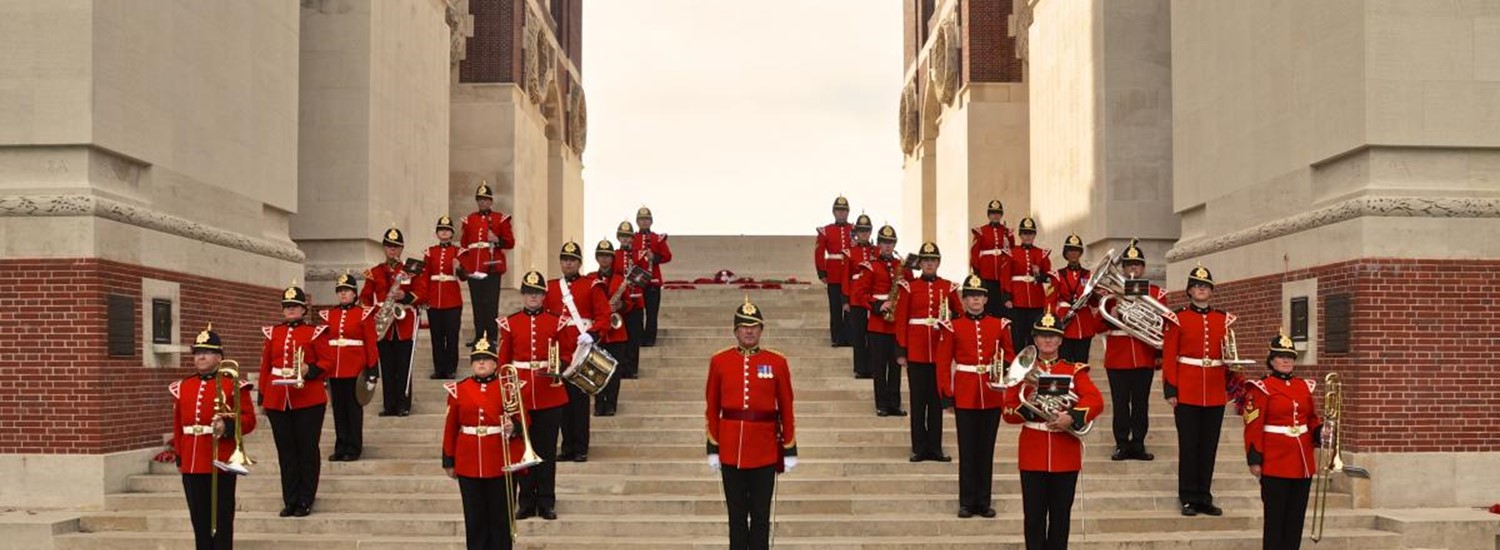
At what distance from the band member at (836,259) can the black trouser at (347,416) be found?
654cm

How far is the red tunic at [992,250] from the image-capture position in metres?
17.6

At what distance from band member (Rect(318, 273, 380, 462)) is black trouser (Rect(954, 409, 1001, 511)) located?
17.2ft

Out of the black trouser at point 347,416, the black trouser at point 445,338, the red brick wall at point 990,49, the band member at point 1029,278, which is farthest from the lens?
the red brick wall at point 990,49

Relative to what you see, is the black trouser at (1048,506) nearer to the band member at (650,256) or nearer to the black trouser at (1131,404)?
the black trouser at (1131,404)

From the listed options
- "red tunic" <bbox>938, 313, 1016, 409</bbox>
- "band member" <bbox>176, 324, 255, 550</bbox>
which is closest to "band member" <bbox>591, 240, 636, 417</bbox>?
"red tunic" <bbox>938, 313, 1016, 409</bbox>

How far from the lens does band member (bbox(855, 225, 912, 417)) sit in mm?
15492

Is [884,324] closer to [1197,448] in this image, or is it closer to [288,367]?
[1197,448]

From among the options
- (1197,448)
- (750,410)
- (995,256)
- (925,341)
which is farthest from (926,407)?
(750,410)

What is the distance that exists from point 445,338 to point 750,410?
7271 mm

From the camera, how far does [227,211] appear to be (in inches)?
650

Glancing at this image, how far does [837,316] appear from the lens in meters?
18.9

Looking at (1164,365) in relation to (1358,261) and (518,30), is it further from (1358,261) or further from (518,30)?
(518,30)

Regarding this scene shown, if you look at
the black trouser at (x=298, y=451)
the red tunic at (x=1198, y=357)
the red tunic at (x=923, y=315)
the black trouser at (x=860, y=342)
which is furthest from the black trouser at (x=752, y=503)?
the black trouser at (x=860, y=342)

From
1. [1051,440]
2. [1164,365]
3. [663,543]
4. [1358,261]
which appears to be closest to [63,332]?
[663,543]
